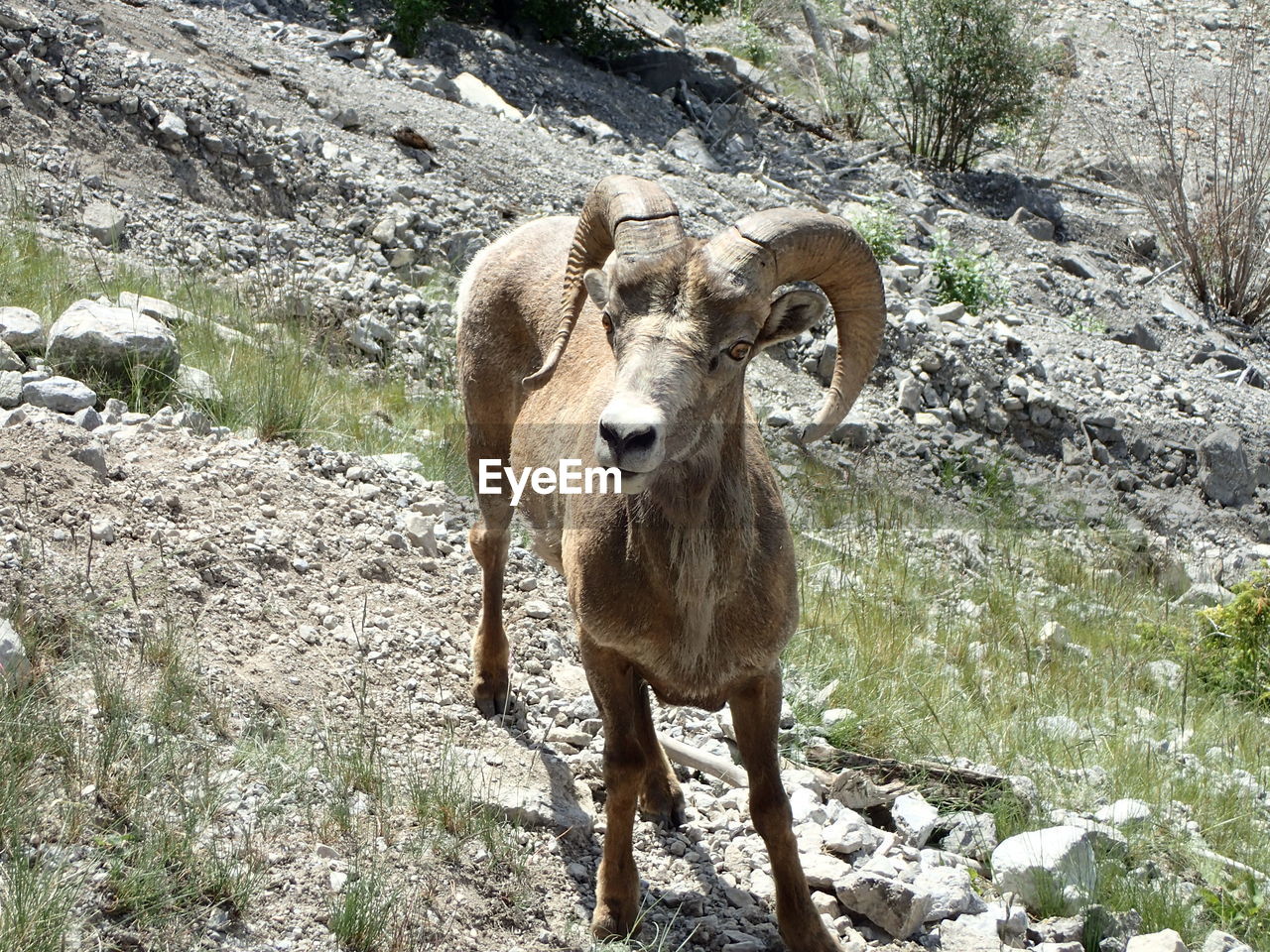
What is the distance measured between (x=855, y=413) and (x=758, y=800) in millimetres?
7590

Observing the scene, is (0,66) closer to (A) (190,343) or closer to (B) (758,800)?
(A) (190,343)

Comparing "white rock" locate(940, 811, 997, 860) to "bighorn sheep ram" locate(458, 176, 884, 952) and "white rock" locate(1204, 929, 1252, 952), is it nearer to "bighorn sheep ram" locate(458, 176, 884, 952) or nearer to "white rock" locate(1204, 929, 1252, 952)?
"white rock" locate(1204, 929, 1252, 952)

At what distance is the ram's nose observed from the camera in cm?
357

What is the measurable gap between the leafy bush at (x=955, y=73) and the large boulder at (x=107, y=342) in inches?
591

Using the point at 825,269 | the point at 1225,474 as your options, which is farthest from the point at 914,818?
the point at 1225,474

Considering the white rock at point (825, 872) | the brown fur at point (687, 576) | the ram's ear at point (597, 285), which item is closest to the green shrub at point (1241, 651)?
the white rock at point (825, 872)

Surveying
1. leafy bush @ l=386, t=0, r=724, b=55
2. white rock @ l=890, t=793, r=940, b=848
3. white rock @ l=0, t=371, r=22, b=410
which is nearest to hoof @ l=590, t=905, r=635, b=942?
white rock @ l=890, t=793, r=940, b=848

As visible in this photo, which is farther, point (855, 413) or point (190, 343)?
point (855, 413)

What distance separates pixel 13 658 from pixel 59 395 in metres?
2.36

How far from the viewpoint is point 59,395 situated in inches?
246

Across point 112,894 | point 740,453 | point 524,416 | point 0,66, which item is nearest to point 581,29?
point 0,66

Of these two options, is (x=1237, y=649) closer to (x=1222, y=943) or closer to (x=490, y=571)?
(x=1222, y=943)

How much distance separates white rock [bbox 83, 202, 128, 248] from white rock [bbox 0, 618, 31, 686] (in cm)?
626

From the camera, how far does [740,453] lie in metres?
4.36
